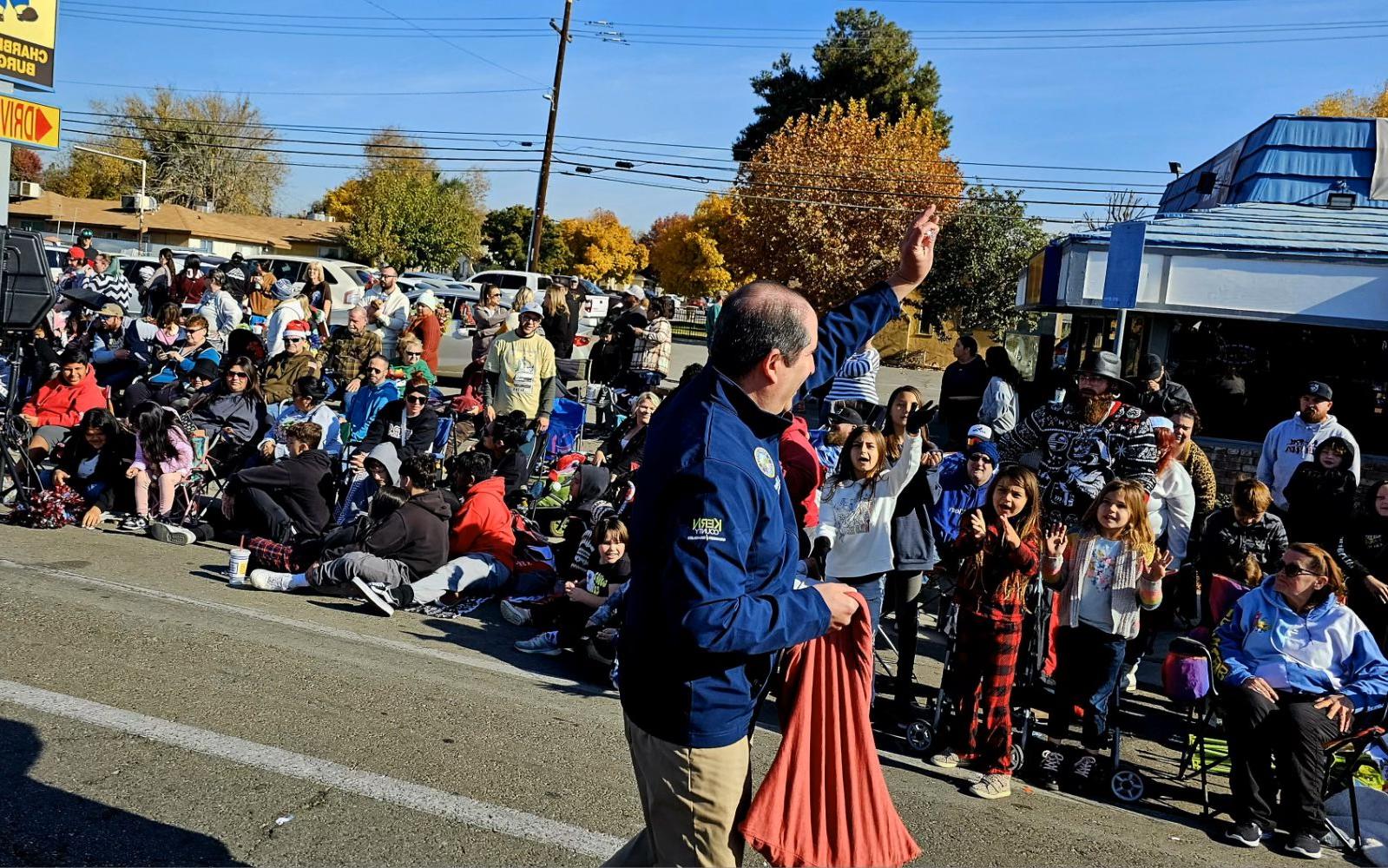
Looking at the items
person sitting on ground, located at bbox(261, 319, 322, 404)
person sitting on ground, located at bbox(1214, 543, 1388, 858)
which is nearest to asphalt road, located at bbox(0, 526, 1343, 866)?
person sitting on ground, located at bbox(1214, 543, 1388, 858)

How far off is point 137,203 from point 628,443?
5012 cm

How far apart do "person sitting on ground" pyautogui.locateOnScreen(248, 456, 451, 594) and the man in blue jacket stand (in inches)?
205

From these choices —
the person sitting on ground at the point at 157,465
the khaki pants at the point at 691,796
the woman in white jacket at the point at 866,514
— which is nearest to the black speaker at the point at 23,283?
the person sitting on ground at the point at 157,465

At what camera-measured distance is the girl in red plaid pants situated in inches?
224

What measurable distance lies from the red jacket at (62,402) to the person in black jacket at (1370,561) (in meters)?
10.8

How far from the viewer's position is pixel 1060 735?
6023 millimetres

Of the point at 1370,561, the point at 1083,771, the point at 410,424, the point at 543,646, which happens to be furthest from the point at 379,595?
the point at 1370,561

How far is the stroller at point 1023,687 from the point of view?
5.85 metres

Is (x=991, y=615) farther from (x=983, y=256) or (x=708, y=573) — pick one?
(x=983, y=256)

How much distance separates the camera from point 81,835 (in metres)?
4.05

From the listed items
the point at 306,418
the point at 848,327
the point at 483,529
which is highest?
the point at 848,327

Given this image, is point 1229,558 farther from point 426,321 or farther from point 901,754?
Answer: point 426,321

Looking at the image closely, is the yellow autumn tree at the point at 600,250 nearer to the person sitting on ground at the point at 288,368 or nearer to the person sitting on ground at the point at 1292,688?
the person sitting on ground at the point at 288,368

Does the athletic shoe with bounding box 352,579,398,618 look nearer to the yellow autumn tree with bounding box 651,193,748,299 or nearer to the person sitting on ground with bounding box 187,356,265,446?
the person sitting on ground with bounding box 187,356,265,446
